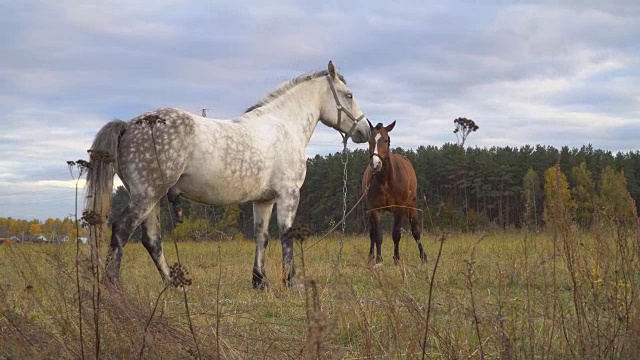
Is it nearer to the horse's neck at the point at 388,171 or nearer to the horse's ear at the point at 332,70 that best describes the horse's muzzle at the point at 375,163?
the horse's neck at the point at 388,171

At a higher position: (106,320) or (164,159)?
(164,159)

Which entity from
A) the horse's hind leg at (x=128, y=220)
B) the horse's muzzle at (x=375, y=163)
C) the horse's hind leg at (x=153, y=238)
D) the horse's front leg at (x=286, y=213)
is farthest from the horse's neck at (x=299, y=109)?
the horse's hind leg at (x=128, y=220)

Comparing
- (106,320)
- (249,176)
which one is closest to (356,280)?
(249,176)

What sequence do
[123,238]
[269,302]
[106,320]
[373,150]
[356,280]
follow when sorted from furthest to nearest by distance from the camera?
[373,150], [356,280], [123,238], [269,302], [106,320]

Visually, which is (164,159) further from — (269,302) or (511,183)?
(511,183)

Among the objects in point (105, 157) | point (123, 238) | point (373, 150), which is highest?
point (373, 150)

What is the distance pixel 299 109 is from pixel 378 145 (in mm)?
2523

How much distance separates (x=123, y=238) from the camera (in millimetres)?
5719

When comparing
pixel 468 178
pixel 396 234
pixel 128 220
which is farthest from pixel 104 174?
pixel 468 178

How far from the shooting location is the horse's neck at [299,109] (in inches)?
295

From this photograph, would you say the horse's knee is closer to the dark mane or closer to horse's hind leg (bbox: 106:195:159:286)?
the dark mane

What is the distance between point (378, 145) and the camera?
9.97m

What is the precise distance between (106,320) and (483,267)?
5840 millimetres

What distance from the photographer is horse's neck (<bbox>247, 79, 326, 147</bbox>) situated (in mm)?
7495
